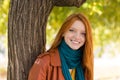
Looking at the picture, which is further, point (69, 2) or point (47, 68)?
point (69, 2)

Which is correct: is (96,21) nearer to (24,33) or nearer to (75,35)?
(24,33)

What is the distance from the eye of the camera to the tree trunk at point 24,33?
453 cm

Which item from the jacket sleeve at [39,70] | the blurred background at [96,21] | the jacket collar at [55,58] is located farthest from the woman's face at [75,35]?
the blurred background at [96,21]

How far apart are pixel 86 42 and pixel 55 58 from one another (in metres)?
0.34

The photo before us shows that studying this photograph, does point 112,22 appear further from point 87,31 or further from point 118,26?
point 87,31

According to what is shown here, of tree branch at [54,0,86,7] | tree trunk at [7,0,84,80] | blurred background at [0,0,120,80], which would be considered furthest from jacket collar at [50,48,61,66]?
blurred background at [0,0,120,80]

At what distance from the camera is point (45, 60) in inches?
168

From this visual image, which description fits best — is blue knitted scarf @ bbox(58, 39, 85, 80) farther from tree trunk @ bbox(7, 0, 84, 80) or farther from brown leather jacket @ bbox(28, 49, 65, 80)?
tree trunk @ bbox(7, 0, 84, 80)

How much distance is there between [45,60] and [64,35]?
1.06 ft

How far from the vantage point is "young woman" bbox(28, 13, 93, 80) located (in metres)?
4.27

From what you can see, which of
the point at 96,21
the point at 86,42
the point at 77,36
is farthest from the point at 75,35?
the point at 96,21

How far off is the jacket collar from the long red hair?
2.5 inches

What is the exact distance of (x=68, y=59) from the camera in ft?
14.4

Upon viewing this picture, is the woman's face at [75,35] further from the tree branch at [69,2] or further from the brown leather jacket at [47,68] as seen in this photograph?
the tree branch at [69,2]
